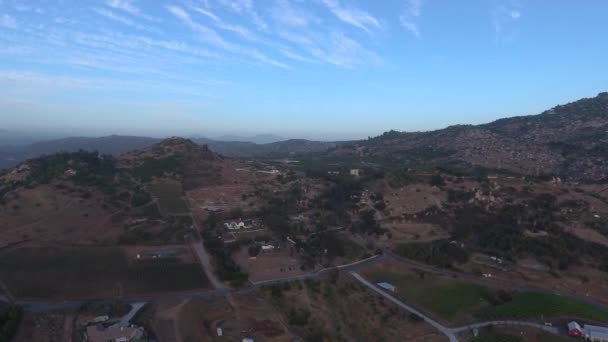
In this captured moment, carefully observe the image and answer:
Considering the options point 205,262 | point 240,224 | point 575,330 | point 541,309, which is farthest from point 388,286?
point 240,224

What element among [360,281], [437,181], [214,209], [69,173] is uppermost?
[437,181]

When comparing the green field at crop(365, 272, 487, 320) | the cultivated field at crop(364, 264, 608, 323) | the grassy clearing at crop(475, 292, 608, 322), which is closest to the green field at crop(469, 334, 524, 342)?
the cultivated field at crop(364, 264, 608, 323)

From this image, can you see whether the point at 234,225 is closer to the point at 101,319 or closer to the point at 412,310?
the point at 101,319

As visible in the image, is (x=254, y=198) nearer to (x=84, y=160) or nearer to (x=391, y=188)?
(x=391, y=188)

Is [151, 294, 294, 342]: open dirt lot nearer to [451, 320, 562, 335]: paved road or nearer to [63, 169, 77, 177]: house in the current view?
[451, 320, 562, 335]: paved road

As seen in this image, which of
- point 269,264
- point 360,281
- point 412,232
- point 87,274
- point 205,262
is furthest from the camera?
point 412,232

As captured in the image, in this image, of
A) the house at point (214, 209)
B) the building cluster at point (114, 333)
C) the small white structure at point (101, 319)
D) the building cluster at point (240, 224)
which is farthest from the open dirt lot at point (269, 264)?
the house at point (214, 209)

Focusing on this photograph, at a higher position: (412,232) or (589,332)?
(412,232)
